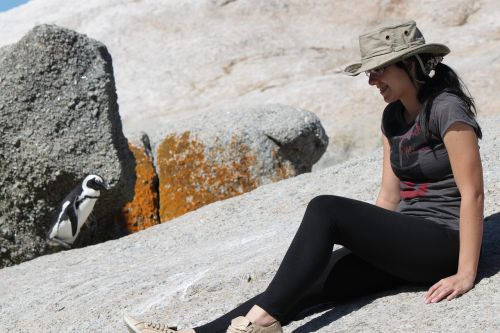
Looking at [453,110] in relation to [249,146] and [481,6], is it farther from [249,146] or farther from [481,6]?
[481,6]

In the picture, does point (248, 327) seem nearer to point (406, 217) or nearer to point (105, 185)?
point (406, 217)

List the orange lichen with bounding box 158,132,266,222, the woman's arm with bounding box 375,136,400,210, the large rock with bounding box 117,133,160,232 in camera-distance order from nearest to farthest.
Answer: the woman's arm with bounding box 375,136,400,210 → the large rock with bounding box 117,133,160,232 → the orange lichen with bounding box 158,132,266,222

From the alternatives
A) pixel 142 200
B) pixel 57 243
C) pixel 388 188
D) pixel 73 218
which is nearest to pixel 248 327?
pixel 388 188

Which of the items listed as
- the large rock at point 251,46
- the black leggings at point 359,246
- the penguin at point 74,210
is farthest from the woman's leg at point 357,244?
the large rock at point 251,46

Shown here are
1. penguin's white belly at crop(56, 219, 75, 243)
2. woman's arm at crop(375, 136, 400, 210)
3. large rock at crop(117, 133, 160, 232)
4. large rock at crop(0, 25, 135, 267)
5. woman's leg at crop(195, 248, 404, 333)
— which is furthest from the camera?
large rock at crop(117, 133, 160, 232)

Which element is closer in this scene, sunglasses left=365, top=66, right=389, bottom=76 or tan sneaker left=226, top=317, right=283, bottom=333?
tan sneaker left=226, top=317, right=283, bottom=333

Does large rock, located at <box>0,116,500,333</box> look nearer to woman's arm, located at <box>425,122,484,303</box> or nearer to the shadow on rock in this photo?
the shadow on rock

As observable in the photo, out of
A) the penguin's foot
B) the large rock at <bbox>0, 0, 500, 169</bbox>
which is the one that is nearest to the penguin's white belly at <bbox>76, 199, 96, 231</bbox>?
the penguin's foot

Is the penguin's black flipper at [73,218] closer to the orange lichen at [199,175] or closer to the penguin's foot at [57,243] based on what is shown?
the penguin's foot at [57,243]

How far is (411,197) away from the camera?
3.90 metres

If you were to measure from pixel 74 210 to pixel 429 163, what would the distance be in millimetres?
4257

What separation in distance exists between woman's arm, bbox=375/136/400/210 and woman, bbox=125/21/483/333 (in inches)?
4.0

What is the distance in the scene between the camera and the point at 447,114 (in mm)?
3596

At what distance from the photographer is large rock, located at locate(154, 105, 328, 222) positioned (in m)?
8.62
